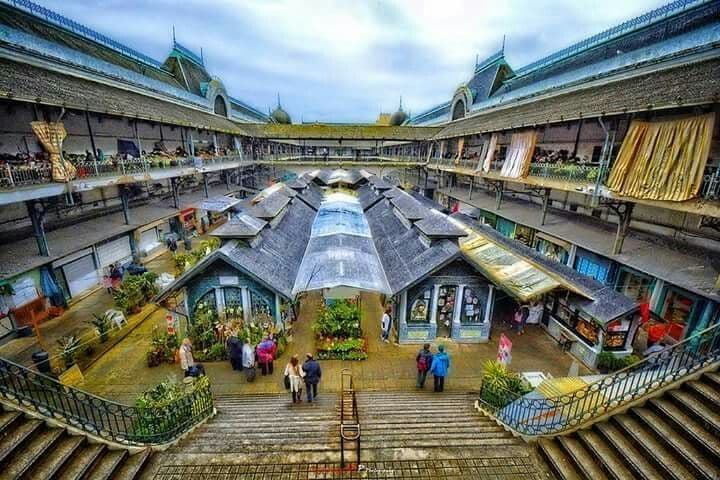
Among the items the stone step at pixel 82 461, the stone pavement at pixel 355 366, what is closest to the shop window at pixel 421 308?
the stone pavement at pixel 355 366

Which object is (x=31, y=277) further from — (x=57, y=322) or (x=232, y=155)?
(x=232, y=155)

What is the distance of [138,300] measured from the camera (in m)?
13.9

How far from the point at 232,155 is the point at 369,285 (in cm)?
2693

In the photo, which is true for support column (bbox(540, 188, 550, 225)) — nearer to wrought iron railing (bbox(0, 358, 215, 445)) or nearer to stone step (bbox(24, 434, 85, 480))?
wrought iron railing (bbox(0, 358, 215, 445))

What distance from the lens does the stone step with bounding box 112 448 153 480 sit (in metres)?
5.50

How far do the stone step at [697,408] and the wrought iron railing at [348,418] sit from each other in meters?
5.78

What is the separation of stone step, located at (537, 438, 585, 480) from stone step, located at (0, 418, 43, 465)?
30.0 feet

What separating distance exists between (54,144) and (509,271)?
1923cm

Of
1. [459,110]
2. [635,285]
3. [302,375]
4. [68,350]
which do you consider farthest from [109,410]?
[459,110]

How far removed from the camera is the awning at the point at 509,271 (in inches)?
439

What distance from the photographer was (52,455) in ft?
16.9

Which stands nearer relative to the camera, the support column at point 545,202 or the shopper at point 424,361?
the shopper at point 424,361

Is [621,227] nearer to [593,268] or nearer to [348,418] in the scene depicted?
[593,268]

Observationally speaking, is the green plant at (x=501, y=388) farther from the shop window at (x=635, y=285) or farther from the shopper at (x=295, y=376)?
the shop window at (x=635, y=285)
